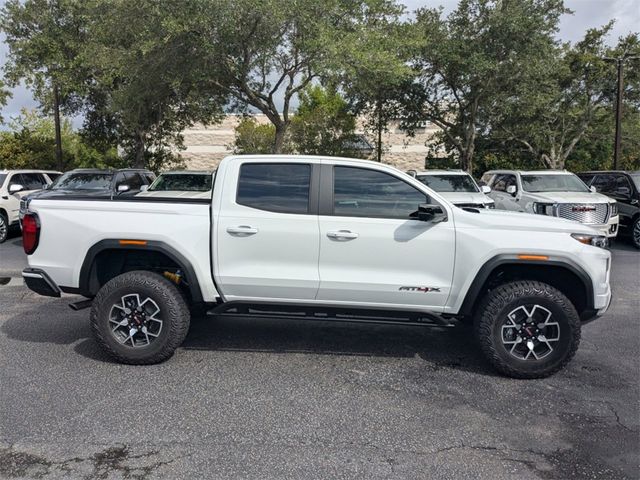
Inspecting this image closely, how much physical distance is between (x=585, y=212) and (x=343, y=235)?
832cm

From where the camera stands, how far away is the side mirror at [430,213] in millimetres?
4551

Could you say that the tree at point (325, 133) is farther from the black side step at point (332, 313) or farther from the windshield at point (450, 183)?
the black side step at point (332, 313)

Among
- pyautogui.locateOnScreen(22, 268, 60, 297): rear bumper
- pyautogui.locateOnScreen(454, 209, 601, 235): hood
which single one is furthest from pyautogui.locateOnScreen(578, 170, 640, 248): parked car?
pyautogui.locateOnScreen(22, 268, 60, 297): rear bumper

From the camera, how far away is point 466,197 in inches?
440

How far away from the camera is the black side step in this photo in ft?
15.6

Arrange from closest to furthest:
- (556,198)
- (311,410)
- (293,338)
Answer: (311,410), (293,338), (556,198)

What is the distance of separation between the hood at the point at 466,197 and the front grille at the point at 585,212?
151cm

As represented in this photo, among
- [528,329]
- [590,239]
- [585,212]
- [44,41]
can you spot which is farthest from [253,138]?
[528,329]

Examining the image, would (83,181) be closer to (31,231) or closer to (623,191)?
(31,231)

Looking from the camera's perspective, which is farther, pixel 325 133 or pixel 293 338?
pixel 325 133

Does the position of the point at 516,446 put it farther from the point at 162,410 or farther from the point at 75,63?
the point at 75,63

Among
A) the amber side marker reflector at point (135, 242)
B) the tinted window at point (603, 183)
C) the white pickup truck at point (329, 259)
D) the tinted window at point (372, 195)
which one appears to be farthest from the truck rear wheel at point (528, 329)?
the tinted window at point (603, 183)

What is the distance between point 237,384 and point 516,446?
2203 mm

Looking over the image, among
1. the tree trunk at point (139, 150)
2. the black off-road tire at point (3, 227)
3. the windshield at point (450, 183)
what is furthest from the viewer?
the tree trunk at point (139, 150)
